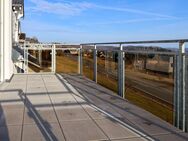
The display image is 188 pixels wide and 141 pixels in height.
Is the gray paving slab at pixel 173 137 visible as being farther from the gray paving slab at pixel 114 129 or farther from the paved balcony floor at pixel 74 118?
the gray paving slab at pixel 114 129

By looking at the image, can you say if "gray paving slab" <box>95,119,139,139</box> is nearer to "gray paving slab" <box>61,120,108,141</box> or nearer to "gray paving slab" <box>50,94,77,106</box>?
"gray paving slab" <box>61,120,108,141</box>

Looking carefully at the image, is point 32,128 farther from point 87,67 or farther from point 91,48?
point 87,67

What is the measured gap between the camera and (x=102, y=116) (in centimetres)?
540

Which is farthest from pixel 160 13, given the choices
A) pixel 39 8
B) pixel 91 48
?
pixel 91 48

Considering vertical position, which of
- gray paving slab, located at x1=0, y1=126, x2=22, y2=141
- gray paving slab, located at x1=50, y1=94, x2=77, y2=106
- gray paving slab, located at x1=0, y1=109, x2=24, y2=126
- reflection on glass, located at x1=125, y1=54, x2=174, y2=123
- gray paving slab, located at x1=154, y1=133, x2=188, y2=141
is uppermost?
reflection on glass, located at x1=125, y1=54, x2=174, y2=123

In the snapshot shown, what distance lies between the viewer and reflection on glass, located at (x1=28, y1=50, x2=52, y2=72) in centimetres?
1275

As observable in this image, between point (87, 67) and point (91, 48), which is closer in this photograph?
point (91, 48)

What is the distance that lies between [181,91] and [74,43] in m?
8.24

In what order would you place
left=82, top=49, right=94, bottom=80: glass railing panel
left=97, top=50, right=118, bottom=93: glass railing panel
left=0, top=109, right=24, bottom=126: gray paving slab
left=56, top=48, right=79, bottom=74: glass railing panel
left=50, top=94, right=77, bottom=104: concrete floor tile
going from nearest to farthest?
1. left=0, top=109, right=24, bottom=126: gray paving slab
2. left=50, top=94, right=77, bottom=104: concrete floor tile
3. left=97, top=50, right=118, bottom=93: glass railing panel
4. left=82, top=49, right=94, bottom=80: glass railing panel
5. left=56, top=48, right=79, bottom=74: glass railing panel

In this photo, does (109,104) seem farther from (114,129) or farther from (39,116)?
(114,129)

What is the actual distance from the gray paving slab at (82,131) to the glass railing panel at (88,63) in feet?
18.3

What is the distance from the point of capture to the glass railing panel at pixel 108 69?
25.7 ft

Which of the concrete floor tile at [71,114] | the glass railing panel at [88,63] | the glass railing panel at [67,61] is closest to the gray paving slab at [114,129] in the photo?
the concrete floor tile at [71,114]

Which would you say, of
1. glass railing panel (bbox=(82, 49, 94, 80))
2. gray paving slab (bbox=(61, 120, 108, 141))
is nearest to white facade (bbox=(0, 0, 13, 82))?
glass railing panel (bbox=(82, 49, 94, 80))
